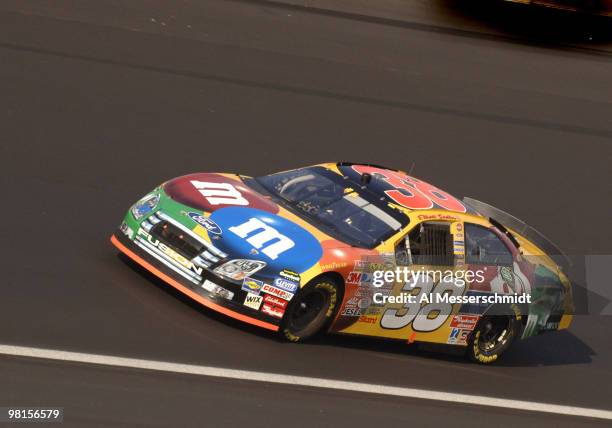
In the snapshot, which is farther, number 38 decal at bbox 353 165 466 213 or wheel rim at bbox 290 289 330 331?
number 38 decal at bbox 353 165 466 213

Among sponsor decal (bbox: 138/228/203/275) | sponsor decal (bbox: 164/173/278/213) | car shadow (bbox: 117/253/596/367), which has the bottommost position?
car shadow (bbox: 117/253/596/367)

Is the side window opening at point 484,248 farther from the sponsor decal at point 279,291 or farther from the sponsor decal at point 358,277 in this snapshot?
the sponsor decal at point 279,291

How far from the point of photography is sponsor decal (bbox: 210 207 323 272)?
347 inches

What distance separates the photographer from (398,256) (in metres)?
9.41

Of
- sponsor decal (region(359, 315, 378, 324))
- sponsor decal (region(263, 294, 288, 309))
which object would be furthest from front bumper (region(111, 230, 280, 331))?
sponsor decal (region(359, 315, 378, 324))

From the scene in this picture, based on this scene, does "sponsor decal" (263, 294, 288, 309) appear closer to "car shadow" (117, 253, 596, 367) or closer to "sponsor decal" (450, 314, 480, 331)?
"car shadow" (117, 253, 596, 367)

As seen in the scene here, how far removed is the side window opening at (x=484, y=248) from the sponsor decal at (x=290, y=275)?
186 cm

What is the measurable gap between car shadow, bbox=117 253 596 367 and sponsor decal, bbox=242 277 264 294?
48 cm

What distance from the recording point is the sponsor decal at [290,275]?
28.5 feet

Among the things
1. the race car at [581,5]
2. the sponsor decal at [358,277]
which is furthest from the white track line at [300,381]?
the race car at [581,5]

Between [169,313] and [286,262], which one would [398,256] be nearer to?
[286,262]

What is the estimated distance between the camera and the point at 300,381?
8.47 meters

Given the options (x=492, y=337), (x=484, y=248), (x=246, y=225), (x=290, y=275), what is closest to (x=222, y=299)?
(x=290, y=275)

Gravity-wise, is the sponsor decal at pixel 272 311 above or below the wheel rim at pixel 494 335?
above
